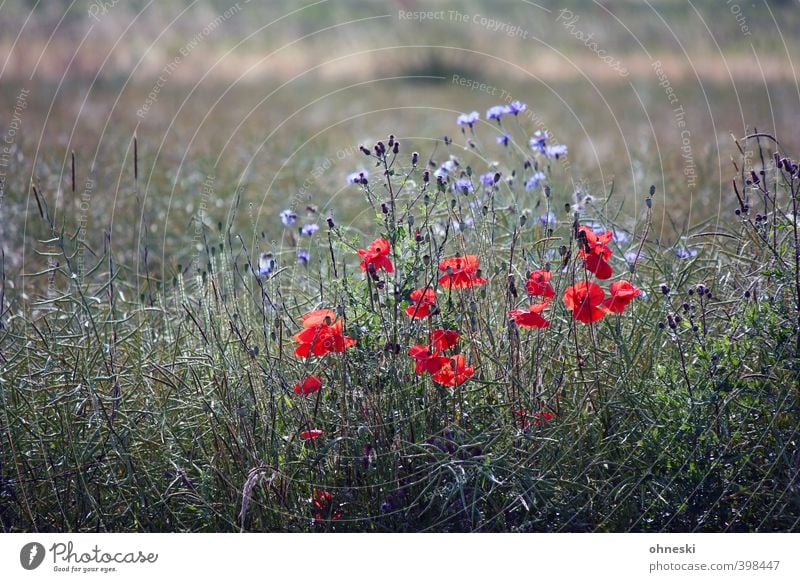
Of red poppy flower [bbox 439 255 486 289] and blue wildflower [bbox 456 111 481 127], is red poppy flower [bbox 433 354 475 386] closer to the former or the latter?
red poppy flower [bbox 439 255 486 289]

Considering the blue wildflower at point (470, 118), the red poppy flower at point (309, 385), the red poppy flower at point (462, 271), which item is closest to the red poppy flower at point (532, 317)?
the red poppy flower at point (462, 271)

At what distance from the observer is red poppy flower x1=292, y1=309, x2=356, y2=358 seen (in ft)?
7.89

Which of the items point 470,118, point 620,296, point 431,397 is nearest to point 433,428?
point 431,397

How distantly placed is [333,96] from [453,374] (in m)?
8.34

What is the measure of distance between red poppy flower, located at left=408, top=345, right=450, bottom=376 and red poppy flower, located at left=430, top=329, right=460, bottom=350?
0.21 ft

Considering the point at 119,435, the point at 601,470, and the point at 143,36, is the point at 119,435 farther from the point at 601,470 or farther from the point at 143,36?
the point at 143,36

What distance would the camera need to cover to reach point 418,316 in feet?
8.43

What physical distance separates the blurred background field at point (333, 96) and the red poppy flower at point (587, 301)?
107 cm

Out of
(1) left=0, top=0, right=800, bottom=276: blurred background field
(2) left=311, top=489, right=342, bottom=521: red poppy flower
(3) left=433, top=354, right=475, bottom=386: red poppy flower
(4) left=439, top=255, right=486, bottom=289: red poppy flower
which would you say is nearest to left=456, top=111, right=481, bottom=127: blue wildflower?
(1) left=0, top=0, right=800, bottom=276: blurred background field

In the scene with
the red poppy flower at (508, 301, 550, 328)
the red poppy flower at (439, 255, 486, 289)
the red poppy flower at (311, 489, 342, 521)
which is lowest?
the red poppy flower at (311, 489, 342, 521)

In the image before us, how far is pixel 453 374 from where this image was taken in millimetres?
2432
